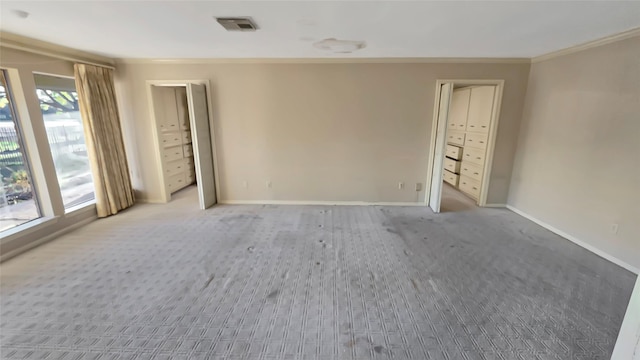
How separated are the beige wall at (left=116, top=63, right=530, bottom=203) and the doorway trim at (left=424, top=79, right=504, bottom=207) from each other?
0.25 feet

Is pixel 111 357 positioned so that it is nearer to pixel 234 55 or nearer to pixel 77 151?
pixel 77 151

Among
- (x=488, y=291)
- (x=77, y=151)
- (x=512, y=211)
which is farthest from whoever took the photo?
(x=512, y=211)

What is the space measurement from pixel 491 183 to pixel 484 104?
1313mm

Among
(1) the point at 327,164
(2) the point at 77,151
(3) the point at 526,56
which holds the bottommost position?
(1) the point at 327,164

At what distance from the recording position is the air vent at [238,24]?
233 centimetres

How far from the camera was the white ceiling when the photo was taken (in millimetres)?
2035

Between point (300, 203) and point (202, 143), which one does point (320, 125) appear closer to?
point (300, 203)

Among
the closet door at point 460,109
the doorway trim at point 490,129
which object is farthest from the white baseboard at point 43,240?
the closet door at point 460,109

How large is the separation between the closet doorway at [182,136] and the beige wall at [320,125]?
0.42 ft

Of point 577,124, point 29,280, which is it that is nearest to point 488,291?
point 577,124

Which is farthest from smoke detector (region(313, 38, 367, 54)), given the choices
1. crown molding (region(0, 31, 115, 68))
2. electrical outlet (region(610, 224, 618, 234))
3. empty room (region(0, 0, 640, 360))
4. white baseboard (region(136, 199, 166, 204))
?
white baseboard (region(136, 199, 166, 204))

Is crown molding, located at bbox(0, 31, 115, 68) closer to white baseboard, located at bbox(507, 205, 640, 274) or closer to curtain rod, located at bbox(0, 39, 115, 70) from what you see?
curtain rod, located at bbox(0, 39, 115, 70)

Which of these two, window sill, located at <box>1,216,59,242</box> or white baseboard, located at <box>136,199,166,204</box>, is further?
white baseboard, located at <box>136,199,166,204</box>

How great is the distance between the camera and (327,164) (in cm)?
453
